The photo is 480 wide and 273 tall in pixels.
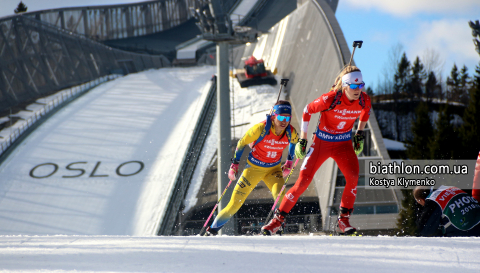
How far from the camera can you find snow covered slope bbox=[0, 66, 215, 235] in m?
13.5

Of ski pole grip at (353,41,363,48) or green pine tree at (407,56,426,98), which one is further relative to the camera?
green pine tree at (407,56,426,98)

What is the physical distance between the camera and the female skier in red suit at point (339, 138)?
17.0 feet

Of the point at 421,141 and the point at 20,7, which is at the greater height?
the point at 20,7

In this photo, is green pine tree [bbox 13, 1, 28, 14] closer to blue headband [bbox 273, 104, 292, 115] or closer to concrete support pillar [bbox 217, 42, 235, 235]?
concrete support pillar [bbox 217, 42, 235, 235]

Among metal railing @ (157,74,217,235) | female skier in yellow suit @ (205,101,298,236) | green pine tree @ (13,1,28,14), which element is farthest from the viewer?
green pine tree @ (13,1,28,14)

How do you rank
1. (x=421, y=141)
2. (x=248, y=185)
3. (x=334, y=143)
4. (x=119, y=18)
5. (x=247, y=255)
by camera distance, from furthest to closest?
1. (x=119, y=18)
2. (x=421, y=141)
3. (x=248, y=185)
4. (x=334, y=143)
5. (x=247, y=255)

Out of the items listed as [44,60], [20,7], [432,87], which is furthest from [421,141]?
[20,7]

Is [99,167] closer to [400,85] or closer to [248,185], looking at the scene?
[248,185]

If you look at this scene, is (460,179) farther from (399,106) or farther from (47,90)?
(399,106)

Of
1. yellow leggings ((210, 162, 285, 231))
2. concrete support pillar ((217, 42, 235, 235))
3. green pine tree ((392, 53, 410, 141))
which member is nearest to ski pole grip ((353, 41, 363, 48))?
yellow leggings ((210, 162, 285, 231))

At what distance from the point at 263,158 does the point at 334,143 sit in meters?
1.27

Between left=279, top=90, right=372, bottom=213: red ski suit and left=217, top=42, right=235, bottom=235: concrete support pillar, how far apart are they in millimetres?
4249

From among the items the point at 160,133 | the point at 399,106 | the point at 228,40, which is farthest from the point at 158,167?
the point at 399,106

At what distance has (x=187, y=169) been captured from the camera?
16.2 metres
